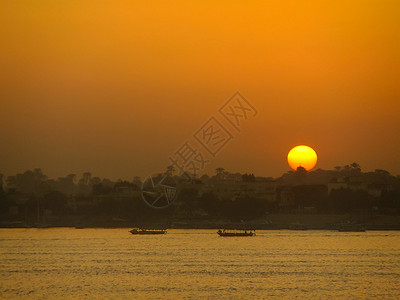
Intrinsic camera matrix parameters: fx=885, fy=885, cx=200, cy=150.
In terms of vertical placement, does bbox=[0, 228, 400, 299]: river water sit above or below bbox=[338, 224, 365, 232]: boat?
below

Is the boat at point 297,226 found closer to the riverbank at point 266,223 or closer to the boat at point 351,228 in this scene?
the riverbank at point 266,223

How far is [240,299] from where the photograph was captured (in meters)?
35.8

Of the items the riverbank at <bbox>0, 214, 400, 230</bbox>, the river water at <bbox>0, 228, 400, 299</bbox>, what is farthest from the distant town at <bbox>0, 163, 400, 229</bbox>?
the river water at <bbox>0, 228, 400, 299</bbox>

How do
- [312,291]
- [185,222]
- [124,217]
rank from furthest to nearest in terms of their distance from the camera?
1. [124,217]
2. [185,222]
3. [312,291]

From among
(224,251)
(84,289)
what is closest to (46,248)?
(224,251)

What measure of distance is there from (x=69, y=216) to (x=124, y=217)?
12.3 m

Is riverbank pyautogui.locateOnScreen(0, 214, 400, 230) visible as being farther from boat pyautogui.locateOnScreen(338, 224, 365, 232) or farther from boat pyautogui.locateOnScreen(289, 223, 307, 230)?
boat pyautogui.locateOnScreen(338, 224, 365, 232)

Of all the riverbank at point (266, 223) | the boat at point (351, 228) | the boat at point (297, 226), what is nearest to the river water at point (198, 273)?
the boat at point (351, 228)

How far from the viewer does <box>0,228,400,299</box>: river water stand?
3838 cm

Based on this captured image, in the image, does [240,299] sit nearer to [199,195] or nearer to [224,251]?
[224,251]

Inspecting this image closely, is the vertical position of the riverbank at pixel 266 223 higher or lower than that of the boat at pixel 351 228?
higher

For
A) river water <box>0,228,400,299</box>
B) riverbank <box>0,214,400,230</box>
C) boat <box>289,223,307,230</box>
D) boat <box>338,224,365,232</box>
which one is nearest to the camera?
river water <box>0,228,400,299</box>

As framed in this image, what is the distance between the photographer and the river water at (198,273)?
38.4 metres

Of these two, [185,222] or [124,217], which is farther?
[124,217]
